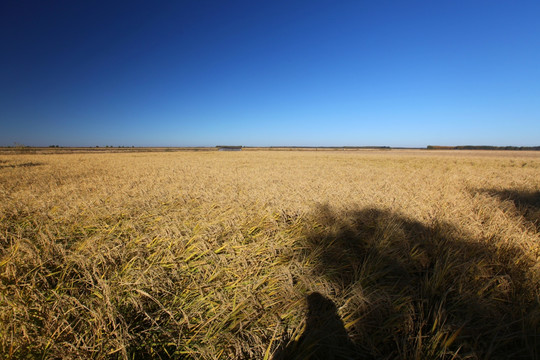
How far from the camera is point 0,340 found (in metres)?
1.56

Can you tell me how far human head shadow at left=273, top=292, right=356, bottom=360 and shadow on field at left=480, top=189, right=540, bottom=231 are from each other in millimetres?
4866

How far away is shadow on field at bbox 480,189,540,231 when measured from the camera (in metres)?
4.42

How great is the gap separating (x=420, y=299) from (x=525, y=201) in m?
7.13

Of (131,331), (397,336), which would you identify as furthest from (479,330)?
(131,331)

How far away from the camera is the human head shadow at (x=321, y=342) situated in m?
1.62

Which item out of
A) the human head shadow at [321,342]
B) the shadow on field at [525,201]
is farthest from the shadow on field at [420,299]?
the shadow on field at [525,201]

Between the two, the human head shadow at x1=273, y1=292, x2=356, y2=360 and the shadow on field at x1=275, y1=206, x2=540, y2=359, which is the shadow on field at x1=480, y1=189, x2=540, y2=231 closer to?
the shadow on field at x1=275, y1=206, x2=540, y2=359

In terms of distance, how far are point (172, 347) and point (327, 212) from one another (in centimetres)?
338

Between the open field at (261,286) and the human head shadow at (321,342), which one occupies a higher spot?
the open field at (261,286)

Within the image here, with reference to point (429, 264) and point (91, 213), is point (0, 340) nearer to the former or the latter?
point (91, 213)

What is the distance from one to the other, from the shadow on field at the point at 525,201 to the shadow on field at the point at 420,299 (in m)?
2.58

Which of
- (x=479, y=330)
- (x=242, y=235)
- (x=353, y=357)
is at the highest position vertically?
(x=242, y=235)

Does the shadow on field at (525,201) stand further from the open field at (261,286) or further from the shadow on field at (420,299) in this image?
the shadow on field at (420,299)

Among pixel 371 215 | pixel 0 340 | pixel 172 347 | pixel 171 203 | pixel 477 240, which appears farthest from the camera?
pixel 171 203
